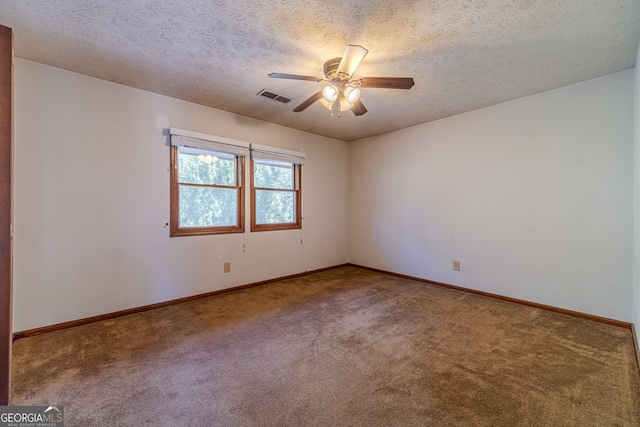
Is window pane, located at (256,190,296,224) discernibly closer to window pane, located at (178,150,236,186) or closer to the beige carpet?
window pane, located at (178,150,236,186)

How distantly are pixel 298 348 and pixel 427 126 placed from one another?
3.51 m

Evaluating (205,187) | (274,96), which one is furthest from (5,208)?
(274,96)

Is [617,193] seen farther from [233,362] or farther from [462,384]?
[233,362]

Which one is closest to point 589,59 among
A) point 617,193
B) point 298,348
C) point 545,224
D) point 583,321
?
point 617,193

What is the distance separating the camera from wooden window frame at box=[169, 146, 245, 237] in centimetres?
309

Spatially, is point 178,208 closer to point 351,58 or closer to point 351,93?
point 351,93

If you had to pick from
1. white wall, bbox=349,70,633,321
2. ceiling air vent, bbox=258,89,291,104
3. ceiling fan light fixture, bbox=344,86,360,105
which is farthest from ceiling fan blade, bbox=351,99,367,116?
white wall, bbox=349,70,633,321

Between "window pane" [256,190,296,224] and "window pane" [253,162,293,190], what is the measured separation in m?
0.11

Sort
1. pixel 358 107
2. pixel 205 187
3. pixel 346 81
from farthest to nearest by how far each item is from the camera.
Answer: pixel 205 187
pixel 358 107
pixel 346 81

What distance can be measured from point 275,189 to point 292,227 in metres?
0.68

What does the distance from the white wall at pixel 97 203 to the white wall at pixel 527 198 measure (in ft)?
8.96

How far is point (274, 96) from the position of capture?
2990 mm

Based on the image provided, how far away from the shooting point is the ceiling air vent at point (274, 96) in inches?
113

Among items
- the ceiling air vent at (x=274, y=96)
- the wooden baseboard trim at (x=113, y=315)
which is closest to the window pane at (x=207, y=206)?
the wooden baseboard trim at (x=113, y=315)
